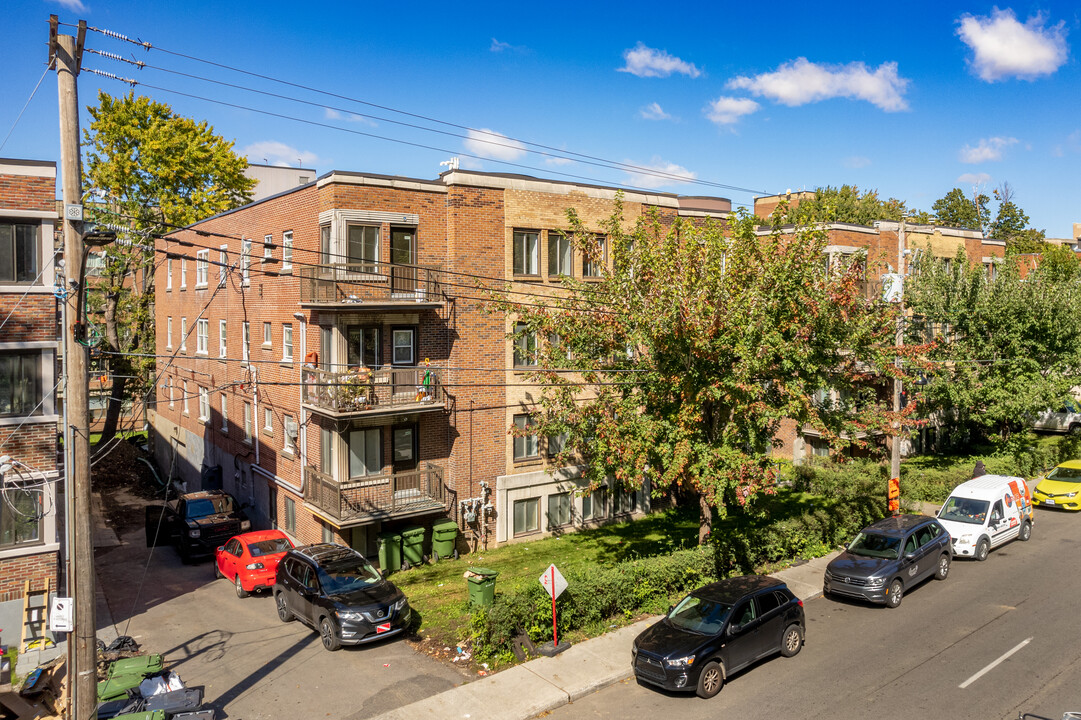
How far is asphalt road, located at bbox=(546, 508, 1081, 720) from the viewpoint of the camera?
12344 millimetres

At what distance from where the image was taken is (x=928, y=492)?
89.0ft

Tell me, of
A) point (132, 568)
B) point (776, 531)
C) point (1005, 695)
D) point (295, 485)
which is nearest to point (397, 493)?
point (295, 485)

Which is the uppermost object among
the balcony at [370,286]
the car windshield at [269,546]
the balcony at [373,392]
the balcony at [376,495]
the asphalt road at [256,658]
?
the balcony at [370,286]

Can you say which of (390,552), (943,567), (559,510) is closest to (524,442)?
(559,510)

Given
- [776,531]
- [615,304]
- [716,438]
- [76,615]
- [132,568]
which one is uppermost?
Answer: [615,304]

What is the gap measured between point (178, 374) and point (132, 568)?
597 inches

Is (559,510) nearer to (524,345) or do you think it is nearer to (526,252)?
(524,345)

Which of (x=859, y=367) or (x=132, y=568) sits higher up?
(x=859, y=367)

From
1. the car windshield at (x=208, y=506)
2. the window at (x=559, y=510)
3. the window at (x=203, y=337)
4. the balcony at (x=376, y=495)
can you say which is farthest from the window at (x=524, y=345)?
the window at (x=203, y=337)

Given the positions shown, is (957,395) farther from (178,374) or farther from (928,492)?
(178,374)

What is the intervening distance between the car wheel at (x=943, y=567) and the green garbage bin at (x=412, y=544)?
13.8 m

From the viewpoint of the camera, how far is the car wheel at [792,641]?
1454 cm

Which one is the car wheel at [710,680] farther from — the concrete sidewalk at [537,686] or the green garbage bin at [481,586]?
the green garbage bin at [481,586]

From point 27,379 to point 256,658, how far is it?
7.67m
